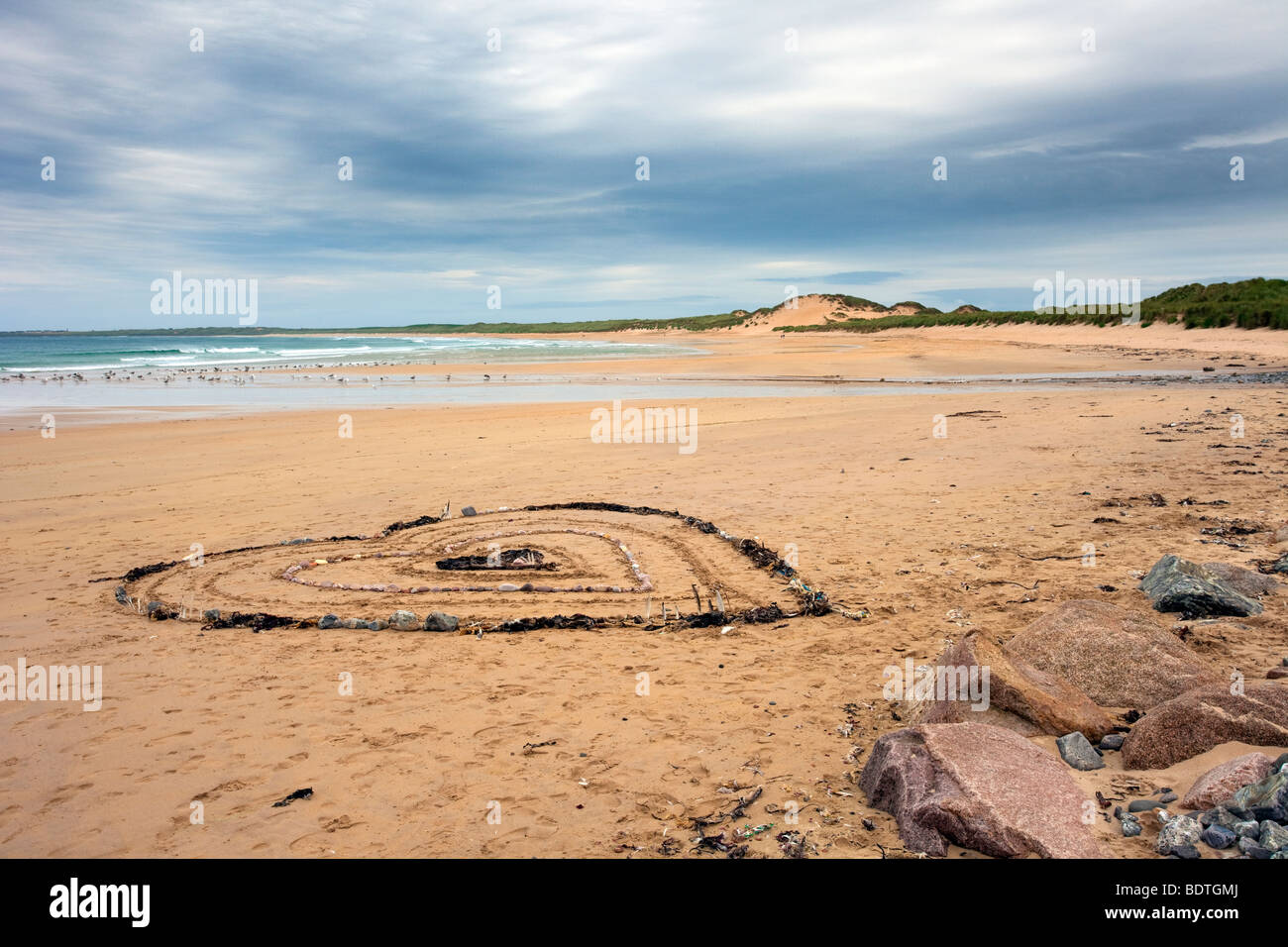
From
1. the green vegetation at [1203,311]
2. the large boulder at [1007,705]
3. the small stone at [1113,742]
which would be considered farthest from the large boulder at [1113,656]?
the green vegetation at [1203,311]

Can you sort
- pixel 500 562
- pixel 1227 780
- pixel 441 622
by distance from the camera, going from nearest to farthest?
pixel 1227 780 → pixel 441 622 → pixel 500 562

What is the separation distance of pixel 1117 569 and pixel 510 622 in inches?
258

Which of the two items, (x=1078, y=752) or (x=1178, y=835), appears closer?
(x=1178, y=835)

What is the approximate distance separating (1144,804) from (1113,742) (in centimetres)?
85

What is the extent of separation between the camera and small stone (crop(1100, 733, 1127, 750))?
4839 millimetres

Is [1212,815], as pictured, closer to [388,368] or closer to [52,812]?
[52,812]

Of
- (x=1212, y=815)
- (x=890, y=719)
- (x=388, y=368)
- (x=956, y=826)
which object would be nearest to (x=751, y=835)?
(x=956, y=826)

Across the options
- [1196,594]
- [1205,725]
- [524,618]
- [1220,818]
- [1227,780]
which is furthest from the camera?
[524,618]

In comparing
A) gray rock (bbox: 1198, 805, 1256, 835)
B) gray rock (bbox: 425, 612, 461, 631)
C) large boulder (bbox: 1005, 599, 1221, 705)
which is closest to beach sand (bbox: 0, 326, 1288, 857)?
gray rock (bbox: 425, 612, 461, 631)

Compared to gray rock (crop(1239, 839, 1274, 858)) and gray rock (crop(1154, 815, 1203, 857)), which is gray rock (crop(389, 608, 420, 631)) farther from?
gray rock (crop(1239, 839, 1274, 858))

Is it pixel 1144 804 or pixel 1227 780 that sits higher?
pixel 1227 780

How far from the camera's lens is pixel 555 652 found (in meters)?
7.01

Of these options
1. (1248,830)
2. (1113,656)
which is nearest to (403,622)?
(1113,656)

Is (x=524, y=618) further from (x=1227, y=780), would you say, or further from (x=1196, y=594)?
(x=1196, y=594)
